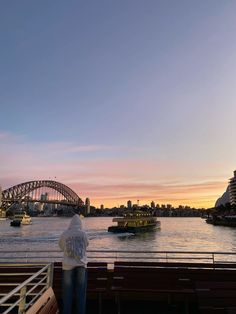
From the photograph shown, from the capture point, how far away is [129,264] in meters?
7.77

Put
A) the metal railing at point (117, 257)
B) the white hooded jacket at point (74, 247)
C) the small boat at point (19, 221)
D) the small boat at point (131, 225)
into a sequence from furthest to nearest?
1. the small boat at point (19, 221)
2. the small boat at point (131, 225)
3. the metal railing at point (117, 257)
4. the white hooded jacket at point (74, 247)

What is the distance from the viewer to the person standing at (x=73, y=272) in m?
6.06

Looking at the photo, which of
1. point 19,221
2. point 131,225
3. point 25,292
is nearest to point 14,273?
point 25,292

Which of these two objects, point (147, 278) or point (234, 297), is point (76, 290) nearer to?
point (147, 278)

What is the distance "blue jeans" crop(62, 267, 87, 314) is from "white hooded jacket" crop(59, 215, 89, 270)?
0.11 meters

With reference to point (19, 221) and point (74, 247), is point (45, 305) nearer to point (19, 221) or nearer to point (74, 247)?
point (74, 247)

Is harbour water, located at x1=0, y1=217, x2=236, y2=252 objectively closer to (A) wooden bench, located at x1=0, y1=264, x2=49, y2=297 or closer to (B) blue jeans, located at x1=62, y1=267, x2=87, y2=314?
(A) wooden bench, located at x1=0, y1=264, x2=49, y2=297

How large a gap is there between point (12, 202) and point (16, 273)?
18483cm

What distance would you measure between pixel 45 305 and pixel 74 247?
1.11 meters

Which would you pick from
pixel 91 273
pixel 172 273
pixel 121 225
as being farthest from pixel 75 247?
pixel 121 225

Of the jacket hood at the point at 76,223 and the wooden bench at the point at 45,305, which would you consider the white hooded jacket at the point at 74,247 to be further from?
the wooden bench at the point at 45,305

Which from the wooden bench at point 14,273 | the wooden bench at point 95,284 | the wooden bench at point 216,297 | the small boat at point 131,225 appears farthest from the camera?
the small boat at point 131,225

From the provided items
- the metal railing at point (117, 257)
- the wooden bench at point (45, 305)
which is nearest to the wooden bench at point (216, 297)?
the metal railing at point (117, 257)

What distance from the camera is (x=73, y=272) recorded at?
616cm
